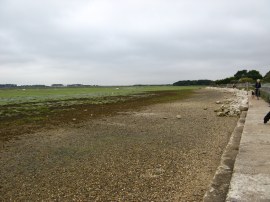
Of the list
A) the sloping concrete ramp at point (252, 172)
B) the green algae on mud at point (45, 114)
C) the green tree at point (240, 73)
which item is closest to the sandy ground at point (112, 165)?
the sloping concrete ramp at point (252, 172)

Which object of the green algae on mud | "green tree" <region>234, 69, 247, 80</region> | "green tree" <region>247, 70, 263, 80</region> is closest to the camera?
the green algae on mud

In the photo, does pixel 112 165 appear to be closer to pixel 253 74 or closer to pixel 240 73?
pixel 253 74

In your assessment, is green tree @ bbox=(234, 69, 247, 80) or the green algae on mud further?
green tree @ bbox=(234, 69, 247, 80)

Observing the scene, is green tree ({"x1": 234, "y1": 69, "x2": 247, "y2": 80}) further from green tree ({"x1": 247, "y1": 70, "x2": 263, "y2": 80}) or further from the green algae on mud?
the green algae on mud

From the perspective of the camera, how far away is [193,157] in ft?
28.0

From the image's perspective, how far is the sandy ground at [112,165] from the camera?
600 centimetres

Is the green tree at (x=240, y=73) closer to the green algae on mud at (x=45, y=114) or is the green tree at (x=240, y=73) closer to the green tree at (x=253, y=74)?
the green tree at (x=253, y=74)

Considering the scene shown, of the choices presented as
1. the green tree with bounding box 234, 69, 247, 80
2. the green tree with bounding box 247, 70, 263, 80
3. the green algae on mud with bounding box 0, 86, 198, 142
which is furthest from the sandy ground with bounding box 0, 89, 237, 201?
the green tree with bounding box 234, 69, 247, 80

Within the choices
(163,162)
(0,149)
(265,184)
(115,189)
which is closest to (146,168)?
(163,162)

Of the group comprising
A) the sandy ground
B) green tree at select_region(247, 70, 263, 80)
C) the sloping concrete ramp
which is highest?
green tree at select_region(247, 70, 263, 80)

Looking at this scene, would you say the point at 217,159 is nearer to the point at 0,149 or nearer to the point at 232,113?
the point at 0,149

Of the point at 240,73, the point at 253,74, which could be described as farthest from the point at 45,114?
the point at 240,73

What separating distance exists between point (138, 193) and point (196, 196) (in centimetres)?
117

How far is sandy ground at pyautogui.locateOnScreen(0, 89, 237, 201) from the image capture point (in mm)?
5996
